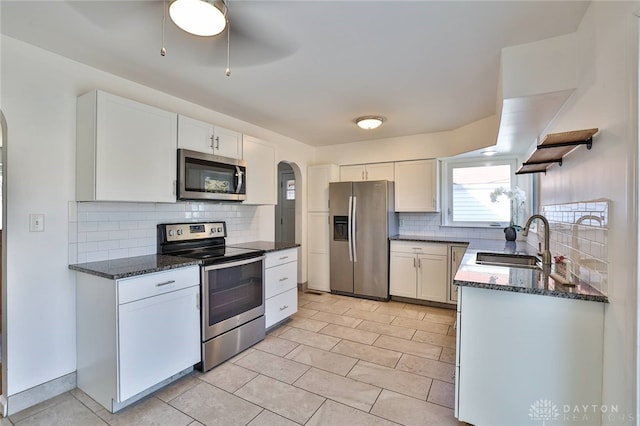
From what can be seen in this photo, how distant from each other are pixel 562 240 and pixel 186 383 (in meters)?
2.89

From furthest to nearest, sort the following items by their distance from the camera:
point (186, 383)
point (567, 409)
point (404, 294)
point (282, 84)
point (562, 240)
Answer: point (404, 294), point (282, 84), point (186, 383), point (562, 240), point (567, 409)

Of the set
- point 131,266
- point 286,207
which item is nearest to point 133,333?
point 131,266

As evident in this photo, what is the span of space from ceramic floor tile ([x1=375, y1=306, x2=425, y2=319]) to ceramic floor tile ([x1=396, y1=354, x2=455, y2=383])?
1.04 m

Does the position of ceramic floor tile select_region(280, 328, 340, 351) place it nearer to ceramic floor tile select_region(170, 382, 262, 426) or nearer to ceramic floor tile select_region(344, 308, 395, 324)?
ceramic floor tile select_region(344, 308, 395, 324)

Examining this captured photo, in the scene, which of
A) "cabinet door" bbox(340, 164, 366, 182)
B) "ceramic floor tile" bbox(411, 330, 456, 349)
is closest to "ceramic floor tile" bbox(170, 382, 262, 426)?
"ceramic floor tile" bbox(411, 330, 456, 349)

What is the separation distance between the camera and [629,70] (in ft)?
3.88

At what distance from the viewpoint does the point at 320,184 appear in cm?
475

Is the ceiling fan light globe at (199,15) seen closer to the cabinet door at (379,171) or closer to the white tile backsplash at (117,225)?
the white tile backsplash at (117,225)

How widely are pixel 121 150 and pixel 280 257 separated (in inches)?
68.8

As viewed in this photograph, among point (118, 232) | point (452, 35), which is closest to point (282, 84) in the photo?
point (452, 35)

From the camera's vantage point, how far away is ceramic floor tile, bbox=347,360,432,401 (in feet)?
7.06

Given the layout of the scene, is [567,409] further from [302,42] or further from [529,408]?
[302,42]

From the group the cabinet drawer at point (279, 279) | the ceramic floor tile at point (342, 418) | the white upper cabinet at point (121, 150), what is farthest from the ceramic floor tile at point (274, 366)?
the white upper cabinet at point (121, 150)

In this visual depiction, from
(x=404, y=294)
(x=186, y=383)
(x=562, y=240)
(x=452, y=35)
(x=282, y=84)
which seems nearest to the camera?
(x=452, y=35)
